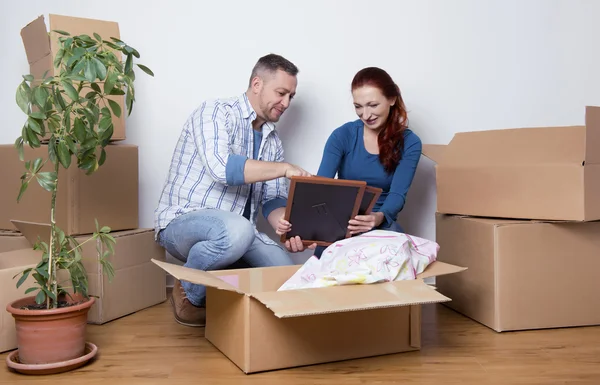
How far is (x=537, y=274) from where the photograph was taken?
181cm

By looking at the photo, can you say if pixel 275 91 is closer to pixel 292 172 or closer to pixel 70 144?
pixel 292 172

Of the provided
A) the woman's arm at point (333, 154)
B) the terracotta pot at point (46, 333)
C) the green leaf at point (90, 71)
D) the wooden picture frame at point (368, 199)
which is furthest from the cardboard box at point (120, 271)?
the wooden picture frame at point (368, 199)

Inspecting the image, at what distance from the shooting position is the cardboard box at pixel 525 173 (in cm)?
170

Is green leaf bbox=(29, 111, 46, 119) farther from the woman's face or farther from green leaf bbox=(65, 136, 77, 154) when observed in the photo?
the woman's face

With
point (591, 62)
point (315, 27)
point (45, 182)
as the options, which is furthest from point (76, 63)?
point (591, 62)

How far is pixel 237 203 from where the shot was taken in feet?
6.72

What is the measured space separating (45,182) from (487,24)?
185 centimetres

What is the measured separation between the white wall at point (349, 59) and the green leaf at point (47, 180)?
959 mm

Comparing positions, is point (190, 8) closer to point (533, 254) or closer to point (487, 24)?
point (487, 24)

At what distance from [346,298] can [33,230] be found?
3.58 feet

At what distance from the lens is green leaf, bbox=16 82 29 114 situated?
4.54ft

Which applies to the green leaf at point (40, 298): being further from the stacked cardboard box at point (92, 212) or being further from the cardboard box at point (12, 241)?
the cardboard box at point (12, 241)

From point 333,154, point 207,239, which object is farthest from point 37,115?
point 333,154

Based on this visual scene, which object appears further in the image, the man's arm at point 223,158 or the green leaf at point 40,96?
the man's arm at point 223,158
